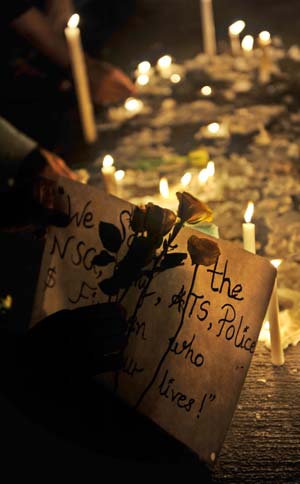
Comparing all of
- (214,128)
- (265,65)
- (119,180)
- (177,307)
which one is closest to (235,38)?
(265,65)

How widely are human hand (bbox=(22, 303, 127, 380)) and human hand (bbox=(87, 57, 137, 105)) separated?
2.45m

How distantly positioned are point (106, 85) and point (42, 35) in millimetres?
553

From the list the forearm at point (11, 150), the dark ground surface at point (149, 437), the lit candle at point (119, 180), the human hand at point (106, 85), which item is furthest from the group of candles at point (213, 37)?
the dark ground surface at point (149, 437)

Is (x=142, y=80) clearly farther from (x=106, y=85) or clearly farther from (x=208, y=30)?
(x=208, y=30)

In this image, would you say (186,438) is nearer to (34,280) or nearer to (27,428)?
(27,428)

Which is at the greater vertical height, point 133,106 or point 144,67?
point 144,67

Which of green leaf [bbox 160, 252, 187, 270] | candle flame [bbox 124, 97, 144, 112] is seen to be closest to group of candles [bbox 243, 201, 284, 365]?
green leaf [bbox 160, 252, 187, 270]

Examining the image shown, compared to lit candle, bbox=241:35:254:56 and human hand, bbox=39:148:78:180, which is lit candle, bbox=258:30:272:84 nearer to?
lit candle, bbox=241:35:254:56

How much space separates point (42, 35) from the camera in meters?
4.00

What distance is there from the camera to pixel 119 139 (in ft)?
11.6

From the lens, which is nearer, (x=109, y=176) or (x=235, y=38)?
(x=109, y=176)

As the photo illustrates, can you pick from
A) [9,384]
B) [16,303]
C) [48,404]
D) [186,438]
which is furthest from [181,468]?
[16,303]

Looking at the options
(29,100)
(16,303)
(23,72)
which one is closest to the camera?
(16,303)

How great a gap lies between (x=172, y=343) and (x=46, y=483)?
1.58 ft
